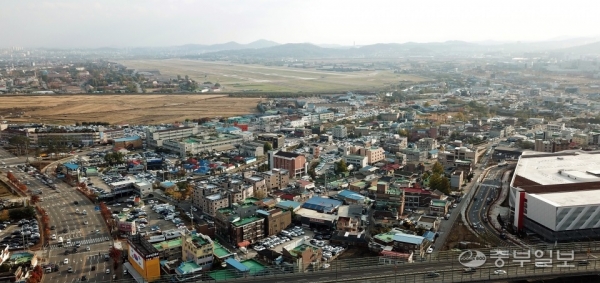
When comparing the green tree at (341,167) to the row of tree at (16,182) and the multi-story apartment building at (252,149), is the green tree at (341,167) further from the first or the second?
the row of tree at (16,182)

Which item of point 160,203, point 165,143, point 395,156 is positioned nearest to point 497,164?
point 395,156

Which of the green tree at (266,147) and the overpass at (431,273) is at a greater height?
the green tree at (266,147)

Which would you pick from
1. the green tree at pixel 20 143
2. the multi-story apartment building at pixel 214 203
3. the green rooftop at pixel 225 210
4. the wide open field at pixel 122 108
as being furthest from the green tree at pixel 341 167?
the wide open field at pixel 122 108

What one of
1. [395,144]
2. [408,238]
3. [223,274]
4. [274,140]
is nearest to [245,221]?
[223,274]

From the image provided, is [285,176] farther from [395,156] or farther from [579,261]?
[579,261]

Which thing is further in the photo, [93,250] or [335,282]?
[93,250]

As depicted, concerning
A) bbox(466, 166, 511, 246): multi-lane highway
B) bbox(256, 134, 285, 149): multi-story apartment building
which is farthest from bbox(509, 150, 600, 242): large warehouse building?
bbox(256, 134, 285, 149): multi-story apartment building

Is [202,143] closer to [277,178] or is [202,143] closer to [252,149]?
[252,149]
